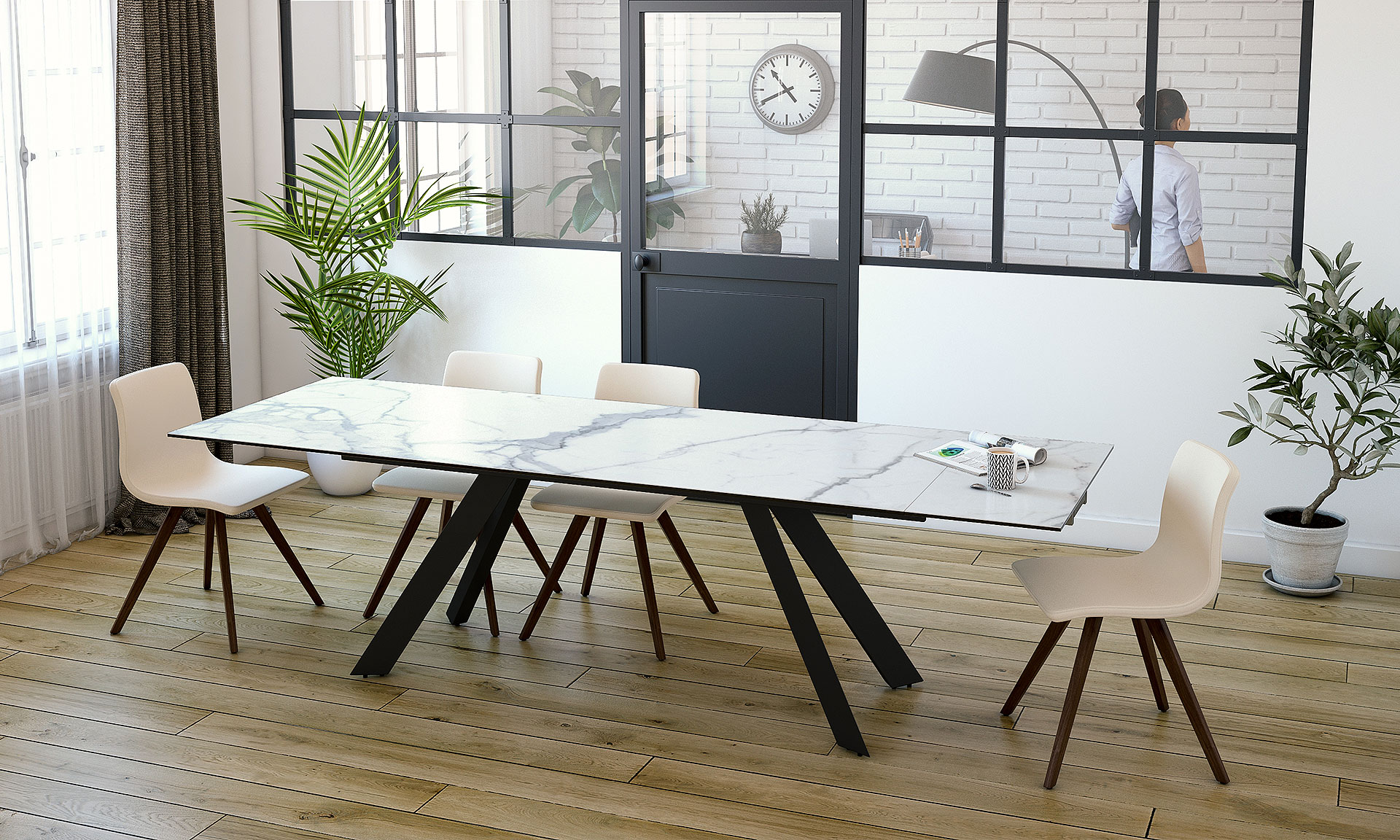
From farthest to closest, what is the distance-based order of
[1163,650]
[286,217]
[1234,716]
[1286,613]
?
[286,217]
[1286,613]
[1234,716]
[1163,650]

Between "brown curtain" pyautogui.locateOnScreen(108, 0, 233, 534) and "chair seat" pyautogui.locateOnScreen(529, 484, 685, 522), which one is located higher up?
"brown curtain" pyautogui.locateOnScreen(108, 0, 233, 534)

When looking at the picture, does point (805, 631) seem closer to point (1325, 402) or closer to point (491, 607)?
point (491, 607)

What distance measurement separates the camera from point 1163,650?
337cm

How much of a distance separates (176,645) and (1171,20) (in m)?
4.00

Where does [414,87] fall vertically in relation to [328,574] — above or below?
above

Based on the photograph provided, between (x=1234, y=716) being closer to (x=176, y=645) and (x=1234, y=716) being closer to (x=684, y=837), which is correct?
(x=684, y=837)

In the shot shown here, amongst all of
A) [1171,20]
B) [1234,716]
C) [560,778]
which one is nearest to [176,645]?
[560,778]

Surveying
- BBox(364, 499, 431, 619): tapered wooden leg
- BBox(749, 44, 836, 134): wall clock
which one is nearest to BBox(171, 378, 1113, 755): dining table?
BBox(364, 499, 431, 619): tapered wooden leg

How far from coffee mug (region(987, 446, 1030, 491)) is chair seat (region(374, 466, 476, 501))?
1.67 metres

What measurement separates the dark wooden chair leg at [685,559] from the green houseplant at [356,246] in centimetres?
178

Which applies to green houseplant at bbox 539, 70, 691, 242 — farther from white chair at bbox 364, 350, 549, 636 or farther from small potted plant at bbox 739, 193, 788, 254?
white chair at bbox 364, 350, 549, 636

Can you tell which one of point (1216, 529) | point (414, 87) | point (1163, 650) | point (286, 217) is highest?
point (414, 87)

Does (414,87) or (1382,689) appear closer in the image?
(1382,689)

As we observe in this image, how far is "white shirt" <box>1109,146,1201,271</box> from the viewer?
497cm
